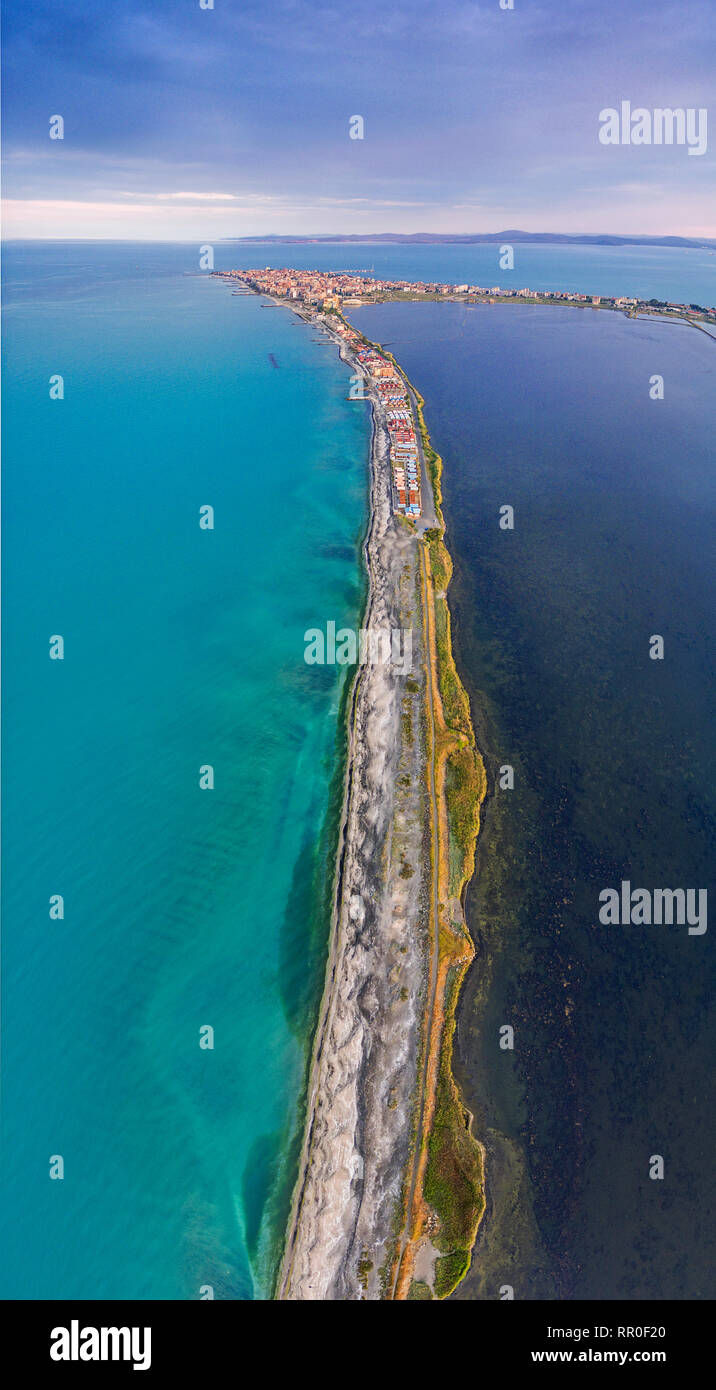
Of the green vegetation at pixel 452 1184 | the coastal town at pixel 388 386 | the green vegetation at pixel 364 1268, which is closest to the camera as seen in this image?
the green vegetation at pixel 364 1268

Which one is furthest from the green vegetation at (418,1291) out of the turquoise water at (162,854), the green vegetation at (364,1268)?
the turquoise water at (162,854)

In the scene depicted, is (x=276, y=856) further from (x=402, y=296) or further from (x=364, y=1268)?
(x=402, y=296)

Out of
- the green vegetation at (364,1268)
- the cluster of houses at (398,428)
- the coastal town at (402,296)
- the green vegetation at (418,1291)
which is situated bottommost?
the green vegetation at (418,1291)

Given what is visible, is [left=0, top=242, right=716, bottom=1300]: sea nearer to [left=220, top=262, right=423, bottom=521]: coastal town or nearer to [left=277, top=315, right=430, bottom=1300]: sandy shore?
[left=277, top=315, right=430, bottom=1300]: sandy shore

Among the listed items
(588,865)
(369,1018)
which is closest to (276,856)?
(369,1018)

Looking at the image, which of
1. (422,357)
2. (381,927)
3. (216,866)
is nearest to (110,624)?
(216,866)

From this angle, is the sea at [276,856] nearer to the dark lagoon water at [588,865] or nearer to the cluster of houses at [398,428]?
the dark lagoon water at [588,865]

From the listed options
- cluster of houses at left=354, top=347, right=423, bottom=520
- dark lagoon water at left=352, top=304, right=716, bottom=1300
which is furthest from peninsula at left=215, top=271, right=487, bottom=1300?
cluster of houses at left=354, top=347, right=423, bottom=520

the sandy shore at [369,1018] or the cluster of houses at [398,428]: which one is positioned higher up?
the cluster of houses at [398,428]

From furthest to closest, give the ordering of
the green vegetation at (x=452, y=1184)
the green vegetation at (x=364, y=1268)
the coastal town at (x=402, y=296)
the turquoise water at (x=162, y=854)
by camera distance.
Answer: the coastal town at (x=402, y=296) → the turquoise water at (x=162, y=854) → the green vegetation at (x=452, y=1184) → the green vegetation at (x=364, y=1268)
